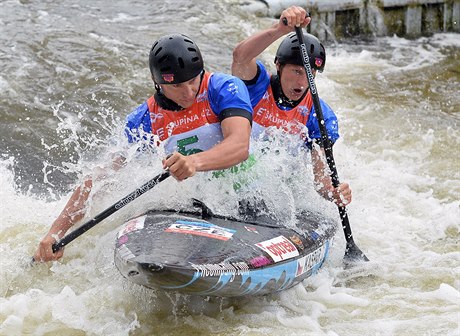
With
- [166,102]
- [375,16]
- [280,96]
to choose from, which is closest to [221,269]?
[166,102]

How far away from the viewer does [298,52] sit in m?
5.45

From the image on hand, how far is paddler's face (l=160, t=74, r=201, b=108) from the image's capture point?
4664 mm

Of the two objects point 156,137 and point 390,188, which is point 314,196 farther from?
point 390,188

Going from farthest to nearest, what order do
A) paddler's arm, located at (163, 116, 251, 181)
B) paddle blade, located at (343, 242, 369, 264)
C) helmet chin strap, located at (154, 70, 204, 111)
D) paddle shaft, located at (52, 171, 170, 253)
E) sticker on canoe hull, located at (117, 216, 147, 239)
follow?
paddle blade, located at (343, 242, 369, 264), helmet chin strap, located at (154, 70, 204, 111), sticker on canoe hull, located at (117, 216, 147, 239), paddle shaft, located at (52, 171, 170, 253), paddler's arm, located at (163, 116, 251, 181)

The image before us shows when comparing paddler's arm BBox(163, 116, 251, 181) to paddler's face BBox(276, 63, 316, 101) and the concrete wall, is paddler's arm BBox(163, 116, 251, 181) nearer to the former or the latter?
paddler's face BBox(276, 63, 316, 101)

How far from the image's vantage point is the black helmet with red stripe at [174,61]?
4.53 meters

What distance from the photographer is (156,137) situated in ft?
16.1

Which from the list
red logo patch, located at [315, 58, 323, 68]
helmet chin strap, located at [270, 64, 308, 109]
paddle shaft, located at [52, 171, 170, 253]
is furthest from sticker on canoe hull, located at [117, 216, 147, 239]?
red logo patch, located at [315, 58, 323, 68]

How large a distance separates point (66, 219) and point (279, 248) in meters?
1.30

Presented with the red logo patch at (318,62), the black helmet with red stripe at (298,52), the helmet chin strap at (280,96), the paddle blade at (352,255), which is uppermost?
the black helmet with red stripe at (298,52)

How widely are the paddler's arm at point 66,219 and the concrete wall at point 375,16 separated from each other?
812 centimetres

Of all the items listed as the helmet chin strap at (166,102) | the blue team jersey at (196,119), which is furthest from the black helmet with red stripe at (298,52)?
the helmet chin strap at (166,102)

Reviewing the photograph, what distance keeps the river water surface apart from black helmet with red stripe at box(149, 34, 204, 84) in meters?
0.62

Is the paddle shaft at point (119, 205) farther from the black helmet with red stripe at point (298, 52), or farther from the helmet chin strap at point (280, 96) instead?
the black helmet with red stripe at point (298, 52)
